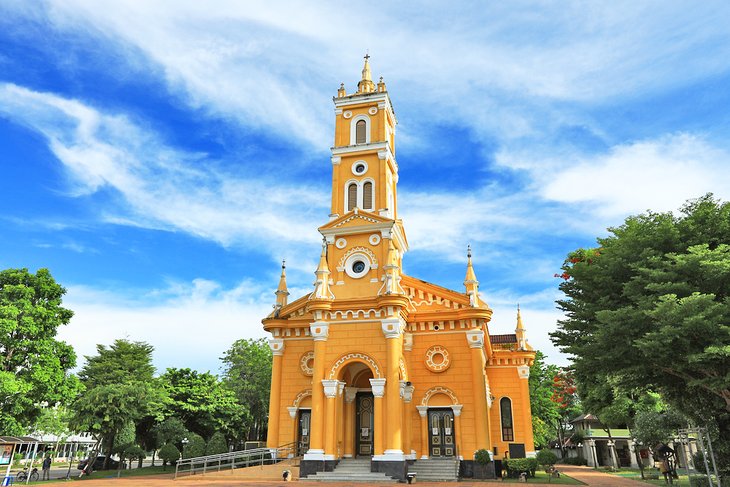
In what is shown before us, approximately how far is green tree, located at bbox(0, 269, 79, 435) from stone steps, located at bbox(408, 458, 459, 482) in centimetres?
1859

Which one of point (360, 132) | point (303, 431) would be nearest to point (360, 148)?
point (360, 132)

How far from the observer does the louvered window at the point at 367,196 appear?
1243 inches

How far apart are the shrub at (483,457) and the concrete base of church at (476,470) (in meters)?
0.25

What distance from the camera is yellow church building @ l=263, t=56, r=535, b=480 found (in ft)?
82.4

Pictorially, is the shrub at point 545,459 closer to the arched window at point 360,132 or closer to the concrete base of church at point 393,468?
the concrete base of church at point 393,468

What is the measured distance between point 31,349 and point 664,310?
2824 centimetres

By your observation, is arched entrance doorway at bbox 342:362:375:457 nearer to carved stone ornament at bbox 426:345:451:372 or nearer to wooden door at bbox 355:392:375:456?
wooden door at bbox 355:392:375:456

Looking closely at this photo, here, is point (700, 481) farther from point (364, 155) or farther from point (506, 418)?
point (364, 155)

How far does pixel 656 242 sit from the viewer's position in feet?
57.4

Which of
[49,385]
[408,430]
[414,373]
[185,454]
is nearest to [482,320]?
[414,373]

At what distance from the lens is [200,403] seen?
3744 centimetres

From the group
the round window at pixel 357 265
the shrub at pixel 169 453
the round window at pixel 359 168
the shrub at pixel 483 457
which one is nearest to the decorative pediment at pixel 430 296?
the round window at pixel 357 265

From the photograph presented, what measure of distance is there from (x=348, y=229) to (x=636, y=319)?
16.6 m

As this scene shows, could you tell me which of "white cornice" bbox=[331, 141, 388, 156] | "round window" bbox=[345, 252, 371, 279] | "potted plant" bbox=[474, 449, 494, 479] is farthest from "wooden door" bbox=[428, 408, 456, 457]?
"white cornice" bbox=[331, 141, 388, 156]
